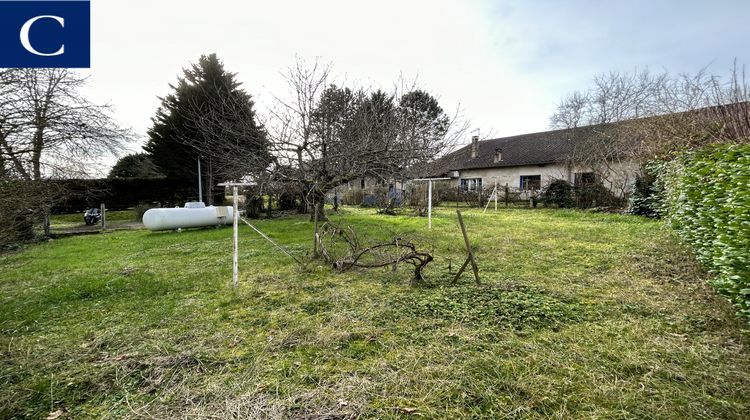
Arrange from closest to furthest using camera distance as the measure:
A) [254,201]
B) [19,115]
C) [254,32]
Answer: [19,115], [254,32], [254,201]

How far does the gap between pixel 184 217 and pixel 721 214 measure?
12.3 meters

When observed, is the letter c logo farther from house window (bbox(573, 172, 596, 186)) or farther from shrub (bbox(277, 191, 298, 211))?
house window (bbox(573, 172, 596, 186))

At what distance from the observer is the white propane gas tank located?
1031cm

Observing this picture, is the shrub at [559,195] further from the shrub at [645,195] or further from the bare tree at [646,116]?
the shrub at [645,195]

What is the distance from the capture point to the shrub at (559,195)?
52.6ft

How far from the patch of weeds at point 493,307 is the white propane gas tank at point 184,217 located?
27.7ft

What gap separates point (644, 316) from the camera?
3.25 meters

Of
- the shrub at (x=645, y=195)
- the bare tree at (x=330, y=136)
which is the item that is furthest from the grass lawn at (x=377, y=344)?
the shrub at (x=645, y=195)

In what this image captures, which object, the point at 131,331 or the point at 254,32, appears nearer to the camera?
the point at 131,331

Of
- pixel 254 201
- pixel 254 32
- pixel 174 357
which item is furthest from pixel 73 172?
pixel 174 357

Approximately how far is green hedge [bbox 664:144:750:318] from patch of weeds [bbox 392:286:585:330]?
4.23ft

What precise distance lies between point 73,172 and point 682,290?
15267 millimetres

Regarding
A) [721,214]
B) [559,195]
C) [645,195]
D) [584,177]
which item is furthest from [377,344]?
[584,177]

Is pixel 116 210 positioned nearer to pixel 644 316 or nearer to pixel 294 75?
pixel 294 75
